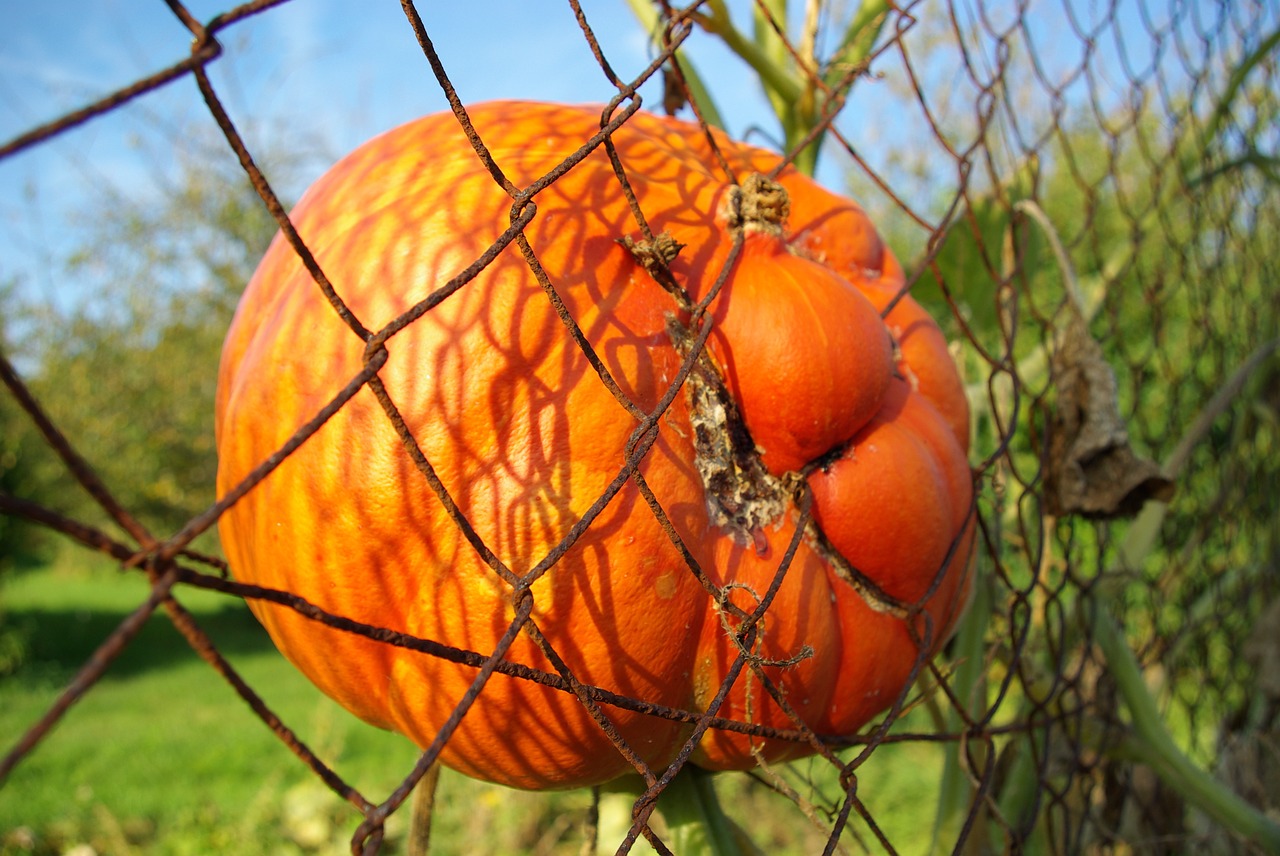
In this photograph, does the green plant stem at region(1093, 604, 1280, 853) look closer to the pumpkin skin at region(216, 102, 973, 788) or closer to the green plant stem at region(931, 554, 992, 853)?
the green plant stem at region(931, 554, 992, 853)

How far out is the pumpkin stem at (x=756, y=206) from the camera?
0.71 meters

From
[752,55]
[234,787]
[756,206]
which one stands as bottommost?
[756,206]

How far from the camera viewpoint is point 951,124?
5.45 metres

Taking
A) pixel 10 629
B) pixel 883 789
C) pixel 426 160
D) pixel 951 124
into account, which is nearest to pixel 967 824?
pixel 426 160

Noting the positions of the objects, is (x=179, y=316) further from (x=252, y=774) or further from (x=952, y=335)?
(x=952, y=335)

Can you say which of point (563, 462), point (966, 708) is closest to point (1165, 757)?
point (966, 708)

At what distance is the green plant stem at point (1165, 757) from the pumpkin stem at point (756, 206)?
2.34ft

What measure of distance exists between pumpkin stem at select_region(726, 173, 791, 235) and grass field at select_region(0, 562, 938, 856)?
445 mm

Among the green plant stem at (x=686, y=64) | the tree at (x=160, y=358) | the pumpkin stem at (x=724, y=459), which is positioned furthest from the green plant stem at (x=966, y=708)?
Answer: the tree at (x=160, y=358)

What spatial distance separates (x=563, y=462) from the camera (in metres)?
0.56

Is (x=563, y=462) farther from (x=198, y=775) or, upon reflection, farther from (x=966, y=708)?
(x=198, y=775)

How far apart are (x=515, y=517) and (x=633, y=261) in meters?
0.20

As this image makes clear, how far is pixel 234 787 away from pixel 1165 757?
3.65 m

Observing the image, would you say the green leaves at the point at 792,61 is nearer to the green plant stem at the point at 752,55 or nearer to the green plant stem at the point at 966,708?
the green plant stem at the point at 752,55
